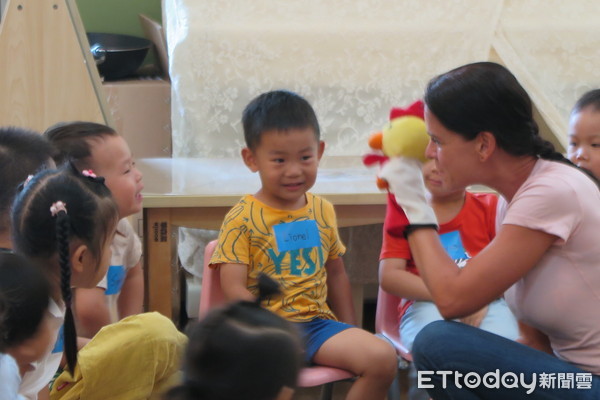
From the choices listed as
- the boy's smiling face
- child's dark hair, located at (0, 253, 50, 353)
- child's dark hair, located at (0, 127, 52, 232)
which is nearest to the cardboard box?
the boy's smiling face

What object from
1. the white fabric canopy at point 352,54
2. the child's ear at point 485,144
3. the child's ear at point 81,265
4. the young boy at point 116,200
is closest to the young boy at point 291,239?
the young boy at point 116,200

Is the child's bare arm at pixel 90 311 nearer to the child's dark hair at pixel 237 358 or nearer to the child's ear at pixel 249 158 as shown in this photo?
the child's ear at pixel 249 158

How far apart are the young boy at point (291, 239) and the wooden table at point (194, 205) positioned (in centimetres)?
27

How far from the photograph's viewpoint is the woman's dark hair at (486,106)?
48.5 inches

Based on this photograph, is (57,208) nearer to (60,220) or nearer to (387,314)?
(60,220)

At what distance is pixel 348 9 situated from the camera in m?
2.67

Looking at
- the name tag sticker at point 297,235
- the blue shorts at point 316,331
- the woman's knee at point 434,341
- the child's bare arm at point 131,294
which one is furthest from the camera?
the child's bare arm at point 131,294

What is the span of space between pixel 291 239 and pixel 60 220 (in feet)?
1.82

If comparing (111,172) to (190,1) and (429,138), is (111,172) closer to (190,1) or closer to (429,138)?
(429,138)

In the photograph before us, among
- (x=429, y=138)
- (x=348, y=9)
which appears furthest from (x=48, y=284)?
(x=348, y=9)

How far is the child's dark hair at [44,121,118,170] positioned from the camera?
1.58 meters

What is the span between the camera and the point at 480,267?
1.24 metres

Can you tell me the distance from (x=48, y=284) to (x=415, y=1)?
194 centimetres

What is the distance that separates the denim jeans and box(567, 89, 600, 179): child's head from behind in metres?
0.62
